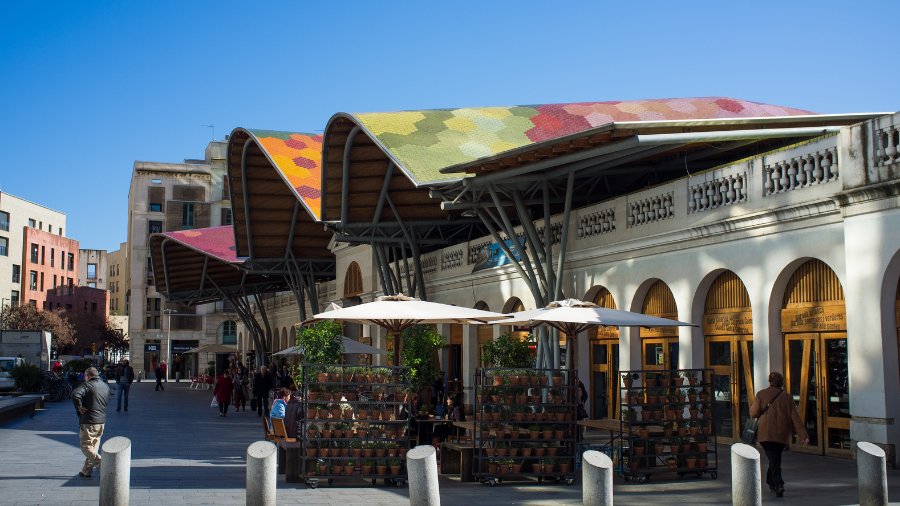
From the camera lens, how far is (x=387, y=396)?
15.0m

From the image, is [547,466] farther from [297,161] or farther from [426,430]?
[297,161]

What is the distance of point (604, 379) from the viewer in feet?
82.6

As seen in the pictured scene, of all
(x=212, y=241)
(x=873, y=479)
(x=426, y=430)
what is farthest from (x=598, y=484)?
(x=212, y=241)

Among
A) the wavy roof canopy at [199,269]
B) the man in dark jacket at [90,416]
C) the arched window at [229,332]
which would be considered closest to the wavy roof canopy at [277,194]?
the wavy roof canopy at [199,269]

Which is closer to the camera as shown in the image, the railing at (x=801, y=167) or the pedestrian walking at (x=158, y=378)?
the railing at (x=801, y=167)

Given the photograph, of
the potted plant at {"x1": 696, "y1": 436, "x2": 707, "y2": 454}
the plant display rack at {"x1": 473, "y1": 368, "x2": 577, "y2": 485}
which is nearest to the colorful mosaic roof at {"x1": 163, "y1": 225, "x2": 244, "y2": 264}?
the plant display rack at {"x1": 473, "y1": 368, "x2": 577, "y2": 485}

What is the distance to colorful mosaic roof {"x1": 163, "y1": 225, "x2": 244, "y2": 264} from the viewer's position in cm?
5350

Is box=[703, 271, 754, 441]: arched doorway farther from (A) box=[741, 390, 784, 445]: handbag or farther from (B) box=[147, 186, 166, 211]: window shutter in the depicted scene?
(B) box=[147, 186, 166, 211]: window shutter

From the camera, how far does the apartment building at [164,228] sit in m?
105

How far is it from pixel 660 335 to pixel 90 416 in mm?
11914

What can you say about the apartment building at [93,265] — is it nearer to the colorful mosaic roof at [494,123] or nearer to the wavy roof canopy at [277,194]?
the wavy roof canopy at [277,194]

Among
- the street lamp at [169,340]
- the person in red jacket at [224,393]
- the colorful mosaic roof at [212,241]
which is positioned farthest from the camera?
the street lamp at [169,340]

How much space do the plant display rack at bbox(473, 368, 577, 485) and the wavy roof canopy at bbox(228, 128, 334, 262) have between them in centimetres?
2245

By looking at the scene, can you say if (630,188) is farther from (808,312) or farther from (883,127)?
(883,127)
